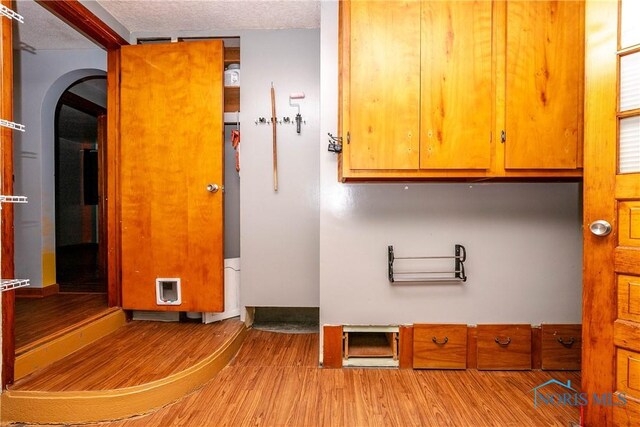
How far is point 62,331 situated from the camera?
2.08 m

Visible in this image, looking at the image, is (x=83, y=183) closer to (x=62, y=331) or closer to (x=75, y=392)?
(x=62, y=331)

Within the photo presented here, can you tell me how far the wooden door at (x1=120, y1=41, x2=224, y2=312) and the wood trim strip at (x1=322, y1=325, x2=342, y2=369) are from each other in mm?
949

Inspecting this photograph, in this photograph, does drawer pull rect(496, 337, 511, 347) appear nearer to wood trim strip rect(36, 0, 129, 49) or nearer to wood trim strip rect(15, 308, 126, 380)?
wood trim strip rect(15, 308, 126, 380)

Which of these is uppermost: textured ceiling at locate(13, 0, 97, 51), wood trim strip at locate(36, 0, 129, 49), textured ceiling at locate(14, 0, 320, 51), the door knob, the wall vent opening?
textured ceiling at locate(14, 0, 320, 51)

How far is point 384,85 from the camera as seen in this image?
1.80 m

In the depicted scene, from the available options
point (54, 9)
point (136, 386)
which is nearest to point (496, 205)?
point (136, 386)

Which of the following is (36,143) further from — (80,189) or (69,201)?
(69,201)

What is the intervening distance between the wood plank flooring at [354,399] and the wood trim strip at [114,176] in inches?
49.6

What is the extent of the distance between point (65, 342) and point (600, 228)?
3024mm

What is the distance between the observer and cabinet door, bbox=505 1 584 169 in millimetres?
1762

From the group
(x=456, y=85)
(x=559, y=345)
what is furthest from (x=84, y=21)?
(x=559, y=345)

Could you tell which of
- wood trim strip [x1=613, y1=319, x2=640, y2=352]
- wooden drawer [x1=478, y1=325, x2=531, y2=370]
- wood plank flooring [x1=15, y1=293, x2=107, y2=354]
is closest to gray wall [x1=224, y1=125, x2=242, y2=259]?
wood plank flooring [x1=15, y1=293, x2=107, y2=354]

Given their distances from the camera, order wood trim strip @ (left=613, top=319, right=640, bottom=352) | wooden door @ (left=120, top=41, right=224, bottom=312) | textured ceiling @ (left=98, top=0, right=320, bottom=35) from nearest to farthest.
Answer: wood trim strip @ (left=613, top=319, right=640, bottom=352)
textured ceiling @ (left=98, top=0, right=320, bottom=35)
wooden door @ (left=120, top=41, right=224, bottom=312)

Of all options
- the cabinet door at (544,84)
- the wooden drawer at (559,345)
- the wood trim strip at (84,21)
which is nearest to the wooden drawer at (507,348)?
the wooden drawer at (559,345)
